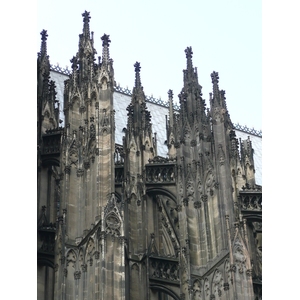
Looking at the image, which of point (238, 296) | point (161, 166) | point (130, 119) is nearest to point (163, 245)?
point (161, 166)

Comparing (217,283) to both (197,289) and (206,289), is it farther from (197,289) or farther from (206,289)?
(197,289)

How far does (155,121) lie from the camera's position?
4244cm

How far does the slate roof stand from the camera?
37906 mm

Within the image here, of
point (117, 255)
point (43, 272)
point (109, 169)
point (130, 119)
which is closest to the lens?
point (117, 255)

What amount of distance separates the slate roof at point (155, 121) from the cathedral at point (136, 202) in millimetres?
8280

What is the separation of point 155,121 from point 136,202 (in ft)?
55.6

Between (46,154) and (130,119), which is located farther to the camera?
(130,119)

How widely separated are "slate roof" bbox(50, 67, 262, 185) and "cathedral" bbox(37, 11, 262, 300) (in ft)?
27.2

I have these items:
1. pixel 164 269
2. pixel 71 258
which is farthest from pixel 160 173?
pixel 71 258
